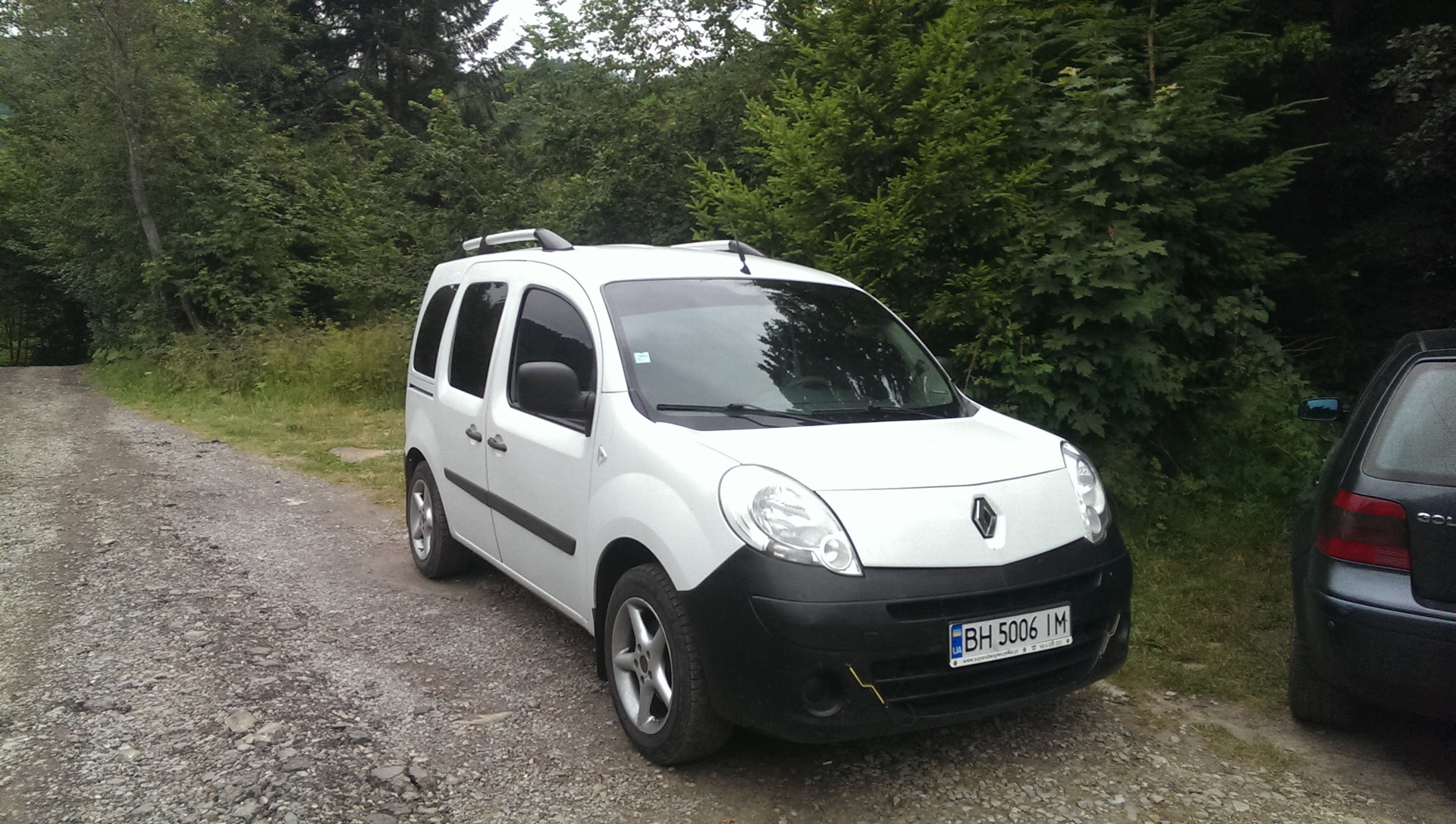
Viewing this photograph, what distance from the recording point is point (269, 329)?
60.7ft

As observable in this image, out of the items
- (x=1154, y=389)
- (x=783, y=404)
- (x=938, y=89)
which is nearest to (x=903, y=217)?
(x=938, y=89)

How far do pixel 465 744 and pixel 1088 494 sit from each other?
8.14 feet

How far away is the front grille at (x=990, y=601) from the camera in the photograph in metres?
3.16

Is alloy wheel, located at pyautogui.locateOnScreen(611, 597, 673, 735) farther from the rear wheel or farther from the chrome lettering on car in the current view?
the chrome lettering on car

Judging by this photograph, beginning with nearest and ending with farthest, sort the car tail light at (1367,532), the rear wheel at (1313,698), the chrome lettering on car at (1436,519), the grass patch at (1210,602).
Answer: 1. the chrome lettering on car at (1436,519)
2. the car tail light at (1367,532)
3. the rear wheel at (1313,698)
4. the grass patch at (1210,602)

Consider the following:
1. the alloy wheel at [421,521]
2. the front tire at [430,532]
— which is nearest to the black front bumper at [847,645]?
the front tire at [430,532]

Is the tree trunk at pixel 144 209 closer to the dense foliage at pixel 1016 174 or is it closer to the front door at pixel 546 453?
the dense foliage at pixel 1016 174

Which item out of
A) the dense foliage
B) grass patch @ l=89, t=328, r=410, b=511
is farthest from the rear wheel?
grass patch @ l=89, t=328, r=410, b=511

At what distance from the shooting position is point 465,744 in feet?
12.6

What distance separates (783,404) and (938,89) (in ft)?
10.9

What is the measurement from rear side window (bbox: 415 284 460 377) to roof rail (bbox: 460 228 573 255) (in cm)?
Result: 28

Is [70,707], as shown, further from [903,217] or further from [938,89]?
[938,89]

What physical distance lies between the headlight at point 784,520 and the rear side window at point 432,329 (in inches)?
123

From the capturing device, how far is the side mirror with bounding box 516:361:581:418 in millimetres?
3930
